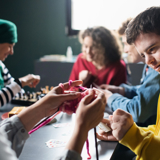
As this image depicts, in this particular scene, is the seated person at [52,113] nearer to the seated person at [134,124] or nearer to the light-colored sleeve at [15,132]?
the light-colored sleeve at [15,132]

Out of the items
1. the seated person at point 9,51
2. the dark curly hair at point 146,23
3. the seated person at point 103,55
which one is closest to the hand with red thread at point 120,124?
the dark curly hair at point 146,23

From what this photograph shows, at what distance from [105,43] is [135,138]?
128cm

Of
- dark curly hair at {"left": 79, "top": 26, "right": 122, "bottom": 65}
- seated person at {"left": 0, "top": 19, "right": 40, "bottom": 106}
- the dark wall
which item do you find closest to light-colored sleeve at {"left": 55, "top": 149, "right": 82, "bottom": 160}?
seated person at {"left": 0, "top": 19, "right": 40, "bottom": 106}

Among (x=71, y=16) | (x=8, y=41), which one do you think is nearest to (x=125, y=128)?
(x=8, y=41)

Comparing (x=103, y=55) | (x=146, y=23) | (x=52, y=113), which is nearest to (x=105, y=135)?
(x=52, y=113)

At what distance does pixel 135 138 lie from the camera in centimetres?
69

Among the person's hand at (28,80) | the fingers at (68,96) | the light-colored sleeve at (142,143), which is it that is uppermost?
the fingers at (68,96)

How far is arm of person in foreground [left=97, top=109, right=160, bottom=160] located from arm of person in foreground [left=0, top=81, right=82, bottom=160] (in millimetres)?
191

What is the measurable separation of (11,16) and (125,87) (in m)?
2.21

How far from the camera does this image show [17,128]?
2.03ft

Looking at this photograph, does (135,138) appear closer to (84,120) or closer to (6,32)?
(84,120)

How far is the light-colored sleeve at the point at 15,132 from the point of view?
591 mm

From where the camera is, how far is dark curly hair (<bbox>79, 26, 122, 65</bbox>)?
1830 millimetres

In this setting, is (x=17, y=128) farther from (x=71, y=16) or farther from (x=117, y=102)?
(x=71, y=16)
